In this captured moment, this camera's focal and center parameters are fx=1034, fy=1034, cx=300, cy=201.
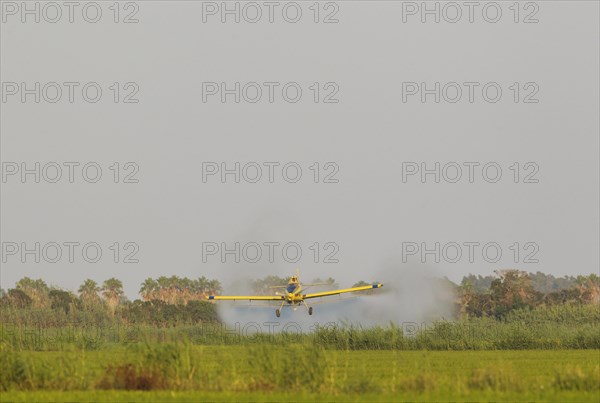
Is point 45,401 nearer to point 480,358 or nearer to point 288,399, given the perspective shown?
point 288,399

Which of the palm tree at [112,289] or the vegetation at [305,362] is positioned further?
the palm tree at [112,289]

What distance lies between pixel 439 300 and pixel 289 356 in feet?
186

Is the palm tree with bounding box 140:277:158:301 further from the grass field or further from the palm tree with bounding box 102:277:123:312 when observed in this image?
the grass field

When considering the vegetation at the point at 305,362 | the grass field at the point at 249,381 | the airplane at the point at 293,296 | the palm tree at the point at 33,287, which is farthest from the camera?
the palm tree at the point at 33,287

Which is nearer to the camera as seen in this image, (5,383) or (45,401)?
(45,401)

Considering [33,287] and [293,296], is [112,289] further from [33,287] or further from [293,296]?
[293,296]

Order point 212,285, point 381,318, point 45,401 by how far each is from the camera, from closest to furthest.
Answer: point 45,401 < point 381,318 < point 212,285

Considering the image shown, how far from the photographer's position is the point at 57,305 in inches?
4210

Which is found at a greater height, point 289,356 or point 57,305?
point 57,305

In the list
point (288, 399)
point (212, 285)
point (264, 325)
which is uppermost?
point (212, 285)

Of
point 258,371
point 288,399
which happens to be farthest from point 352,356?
point 288,399

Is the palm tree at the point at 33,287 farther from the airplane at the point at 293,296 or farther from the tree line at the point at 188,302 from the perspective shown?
the airplane at the point at 293,296

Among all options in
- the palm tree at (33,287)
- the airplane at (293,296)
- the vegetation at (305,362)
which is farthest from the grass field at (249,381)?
the palm tree at (33,287)

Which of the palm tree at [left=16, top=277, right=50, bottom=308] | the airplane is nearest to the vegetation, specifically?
the airplane
